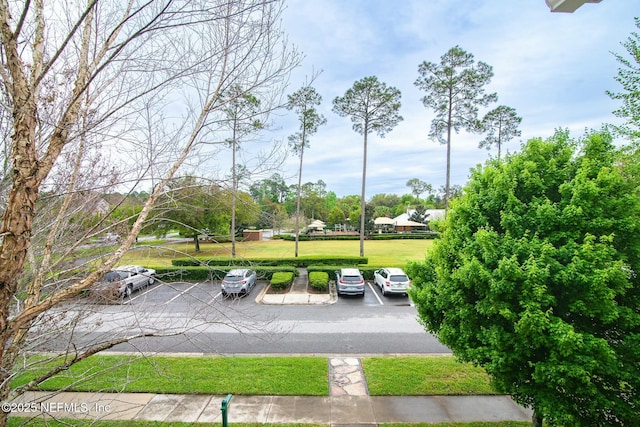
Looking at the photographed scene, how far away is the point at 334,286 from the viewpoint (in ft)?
53.0

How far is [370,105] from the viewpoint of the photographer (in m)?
20.3

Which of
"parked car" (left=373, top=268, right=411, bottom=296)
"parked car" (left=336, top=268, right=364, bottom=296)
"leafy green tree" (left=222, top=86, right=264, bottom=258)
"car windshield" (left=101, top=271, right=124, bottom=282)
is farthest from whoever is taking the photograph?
"parked car" (left=336, top=268, right=364, bottom=296)

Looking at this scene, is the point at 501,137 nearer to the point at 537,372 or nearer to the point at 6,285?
the point at 537,372

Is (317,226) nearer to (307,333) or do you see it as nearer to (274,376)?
(307,333)

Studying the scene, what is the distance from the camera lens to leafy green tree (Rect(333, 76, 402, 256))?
19.9 meters

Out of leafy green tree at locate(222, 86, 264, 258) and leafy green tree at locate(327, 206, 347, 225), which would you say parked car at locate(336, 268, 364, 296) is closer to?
leafy green tree at locate(222, 86, 264, 258)

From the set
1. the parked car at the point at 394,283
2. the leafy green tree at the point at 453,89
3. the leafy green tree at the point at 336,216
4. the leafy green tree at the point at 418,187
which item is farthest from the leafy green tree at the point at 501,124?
the leafy green tree at the point at 418,187

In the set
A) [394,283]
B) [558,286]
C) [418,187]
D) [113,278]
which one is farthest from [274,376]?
[418,187]

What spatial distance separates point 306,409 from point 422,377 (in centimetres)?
292

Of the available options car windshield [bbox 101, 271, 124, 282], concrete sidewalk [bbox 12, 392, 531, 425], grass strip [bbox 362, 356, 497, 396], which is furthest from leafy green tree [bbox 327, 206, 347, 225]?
concrete sidewalk [bbox 12, 392, 531, 425]

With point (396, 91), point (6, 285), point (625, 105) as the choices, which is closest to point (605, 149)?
point (625, 105)

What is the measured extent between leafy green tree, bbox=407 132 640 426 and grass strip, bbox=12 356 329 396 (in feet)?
11.3

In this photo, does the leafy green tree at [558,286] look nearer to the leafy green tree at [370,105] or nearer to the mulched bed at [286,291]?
the mulched bed at [286,291]

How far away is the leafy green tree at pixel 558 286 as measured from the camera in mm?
4000
